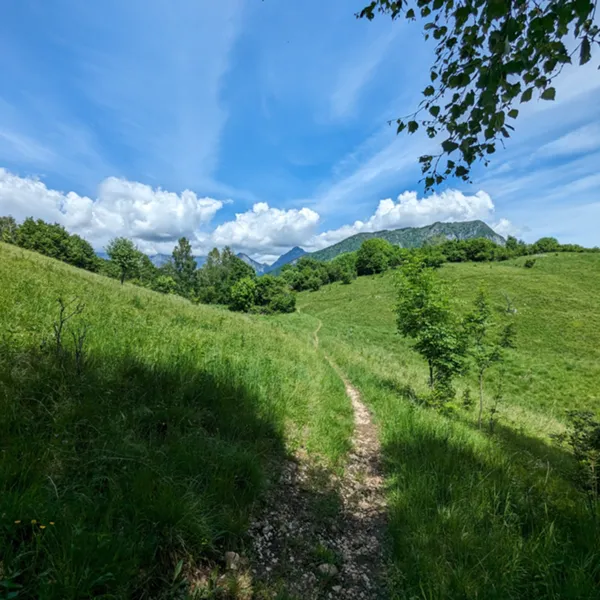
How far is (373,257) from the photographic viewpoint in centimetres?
8938

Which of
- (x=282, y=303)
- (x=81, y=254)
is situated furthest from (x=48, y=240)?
(x=282, y=303)

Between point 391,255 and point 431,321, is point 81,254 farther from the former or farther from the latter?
point 431,321

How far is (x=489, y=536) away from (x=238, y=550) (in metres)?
2.52

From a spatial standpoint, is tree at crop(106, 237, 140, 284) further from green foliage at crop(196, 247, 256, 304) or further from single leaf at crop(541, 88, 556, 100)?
single leaf at crop(541, 88, 556, 100)

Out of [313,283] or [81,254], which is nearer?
[81,254]

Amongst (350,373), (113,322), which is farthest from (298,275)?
(113,322)

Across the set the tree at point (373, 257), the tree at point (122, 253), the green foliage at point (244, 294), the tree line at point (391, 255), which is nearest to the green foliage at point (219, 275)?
the green foliage at point (244, 294)

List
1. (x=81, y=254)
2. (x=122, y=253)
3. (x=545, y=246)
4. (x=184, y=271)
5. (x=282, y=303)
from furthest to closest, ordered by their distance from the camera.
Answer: (x=184, y=271) → (x=545, y=246) → (x=81, y=254) → (x=282, y=303) → (x=122, y=253)

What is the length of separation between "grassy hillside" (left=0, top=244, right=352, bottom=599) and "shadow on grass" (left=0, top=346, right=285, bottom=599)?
0.01 m

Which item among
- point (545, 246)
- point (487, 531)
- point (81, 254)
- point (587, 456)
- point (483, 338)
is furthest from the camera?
point (545, 246)

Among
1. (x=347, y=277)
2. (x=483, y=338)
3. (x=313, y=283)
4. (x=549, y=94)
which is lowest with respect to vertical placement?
(x=483, y=338)

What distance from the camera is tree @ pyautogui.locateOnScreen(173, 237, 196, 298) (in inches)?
3568

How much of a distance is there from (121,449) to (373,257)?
90.4 m

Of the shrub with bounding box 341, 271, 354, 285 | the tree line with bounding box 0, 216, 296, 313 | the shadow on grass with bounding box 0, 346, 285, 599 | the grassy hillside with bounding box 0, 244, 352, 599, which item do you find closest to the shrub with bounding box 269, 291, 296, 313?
the tree line with bounding box 0, 216, 296, 313
